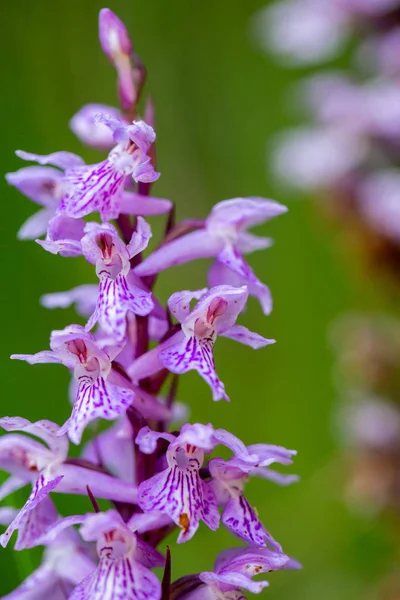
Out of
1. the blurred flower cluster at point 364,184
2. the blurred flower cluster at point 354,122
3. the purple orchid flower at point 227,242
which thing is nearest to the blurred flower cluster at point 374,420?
the blurred flower cluster at point 364,184

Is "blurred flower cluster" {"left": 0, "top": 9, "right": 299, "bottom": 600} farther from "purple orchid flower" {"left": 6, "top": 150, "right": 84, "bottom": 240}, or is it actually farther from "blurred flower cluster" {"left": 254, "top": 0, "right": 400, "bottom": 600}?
"blurred flower cluster" {"left": 254, "top": 0, "right": 400, "bottom": 600}

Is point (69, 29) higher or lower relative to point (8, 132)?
higher

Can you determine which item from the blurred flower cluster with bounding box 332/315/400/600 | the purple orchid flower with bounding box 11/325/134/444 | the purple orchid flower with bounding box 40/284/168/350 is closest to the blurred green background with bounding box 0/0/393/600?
the blurred flower cluster with bounding box 332/315/400/600

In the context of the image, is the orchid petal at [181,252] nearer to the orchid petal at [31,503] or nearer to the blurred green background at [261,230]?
the orchid petal at [31,503]

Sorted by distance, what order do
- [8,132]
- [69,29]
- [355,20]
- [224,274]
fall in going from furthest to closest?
[69,29] → [355,20] → [8,132] → [224,274]

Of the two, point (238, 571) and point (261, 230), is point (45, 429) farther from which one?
point (261, 230)

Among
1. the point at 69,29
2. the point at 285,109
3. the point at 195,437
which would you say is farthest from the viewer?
the point at 285,109

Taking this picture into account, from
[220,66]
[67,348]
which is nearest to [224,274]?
[67,348]

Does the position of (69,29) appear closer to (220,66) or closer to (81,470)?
(220,66)
